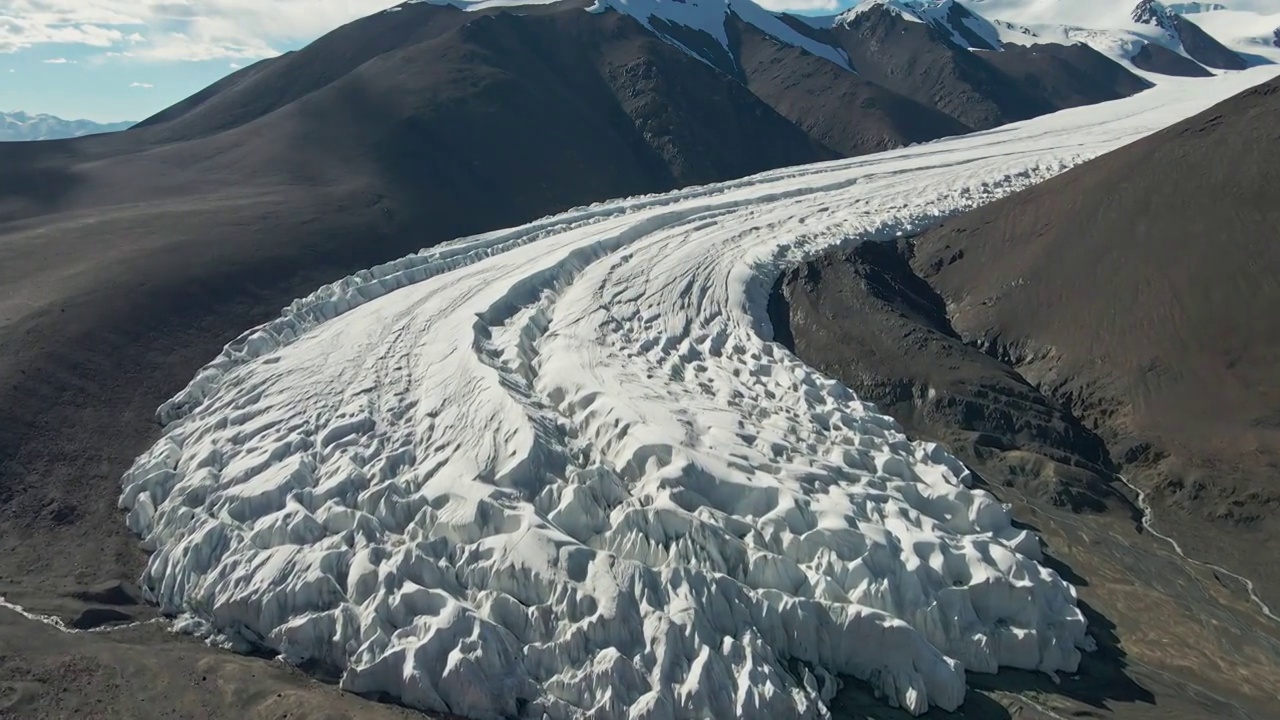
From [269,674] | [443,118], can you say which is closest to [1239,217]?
[269,674]

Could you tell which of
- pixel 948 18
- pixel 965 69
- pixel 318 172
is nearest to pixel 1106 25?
pixel 948 18

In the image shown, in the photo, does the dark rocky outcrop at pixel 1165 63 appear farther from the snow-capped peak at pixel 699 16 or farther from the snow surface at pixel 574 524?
the snow surface at pixel 574 524

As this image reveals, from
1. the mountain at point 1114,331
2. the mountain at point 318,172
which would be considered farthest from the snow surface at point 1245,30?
the mountain at point 1114,331

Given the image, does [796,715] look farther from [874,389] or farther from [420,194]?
[420,194]

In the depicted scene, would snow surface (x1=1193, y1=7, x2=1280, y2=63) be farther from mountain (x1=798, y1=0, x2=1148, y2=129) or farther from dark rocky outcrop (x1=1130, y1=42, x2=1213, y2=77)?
mountain (x1=798, y1=0, x2=1148, y2=129)

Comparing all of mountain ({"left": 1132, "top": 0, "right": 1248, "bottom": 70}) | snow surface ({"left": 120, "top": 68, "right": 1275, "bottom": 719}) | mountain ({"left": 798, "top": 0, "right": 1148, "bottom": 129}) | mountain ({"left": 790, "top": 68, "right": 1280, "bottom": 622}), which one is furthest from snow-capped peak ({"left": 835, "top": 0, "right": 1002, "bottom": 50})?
snow surface ({"left": 120, "top": 68, "right": 1275, "bottom": 719})

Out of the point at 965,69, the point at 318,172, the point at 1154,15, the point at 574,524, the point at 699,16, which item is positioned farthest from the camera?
the point at 1154,15

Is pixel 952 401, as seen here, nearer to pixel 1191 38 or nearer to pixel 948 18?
pixel 948 18

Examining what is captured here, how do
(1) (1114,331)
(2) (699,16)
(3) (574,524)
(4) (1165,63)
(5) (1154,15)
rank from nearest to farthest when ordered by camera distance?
(3) (574,524), (1) (1114,331), (2) (699,16), (4) (1165,63), (5) (1154,15)
